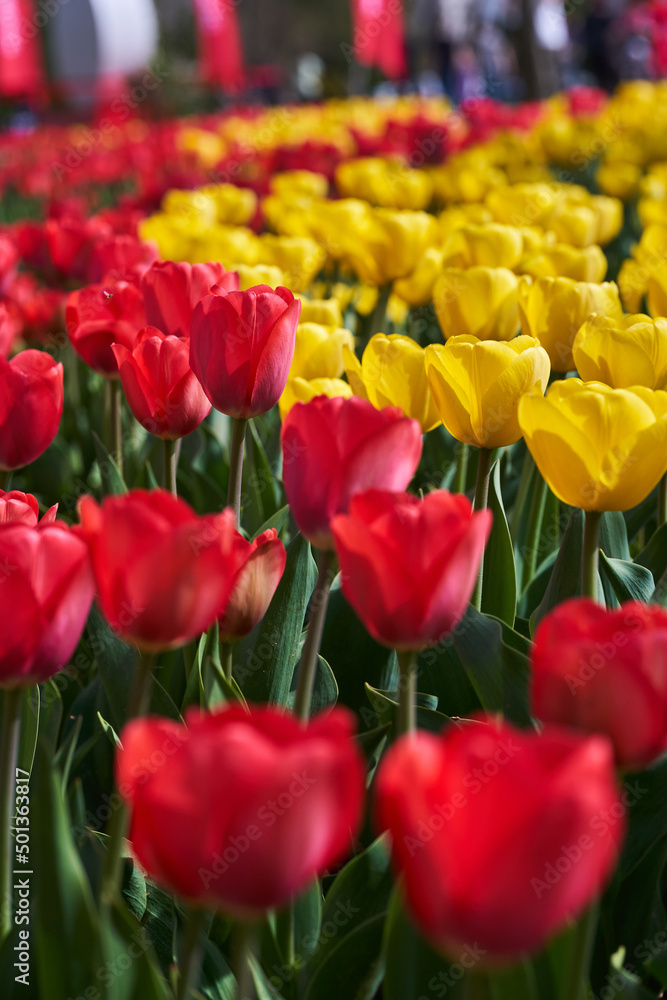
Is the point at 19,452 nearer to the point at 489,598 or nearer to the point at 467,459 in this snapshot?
the point at 489,598

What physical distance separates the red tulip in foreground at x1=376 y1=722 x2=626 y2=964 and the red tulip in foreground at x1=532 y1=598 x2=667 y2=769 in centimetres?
11

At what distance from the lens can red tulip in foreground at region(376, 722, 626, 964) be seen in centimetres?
49

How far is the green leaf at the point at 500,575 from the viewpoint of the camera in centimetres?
128

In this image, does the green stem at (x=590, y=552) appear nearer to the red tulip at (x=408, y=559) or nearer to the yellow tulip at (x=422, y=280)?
the red tulip at (x=408, y=559)

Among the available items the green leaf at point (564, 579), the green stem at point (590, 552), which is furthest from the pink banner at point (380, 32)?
the green stem at point (590, 552)

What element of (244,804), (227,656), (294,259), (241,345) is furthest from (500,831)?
(294,259)

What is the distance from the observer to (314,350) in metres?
1.53

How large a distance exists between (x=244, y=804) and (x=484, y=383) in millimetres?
715

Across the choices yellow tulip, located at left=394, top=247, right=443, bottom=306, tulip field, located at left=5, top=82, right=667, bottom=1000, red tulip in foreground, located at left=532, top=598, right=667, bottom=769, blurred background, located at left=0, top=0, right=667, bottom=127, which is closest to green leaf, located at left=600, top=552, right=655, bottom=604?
tulip field, located at left=5, top=82, right=667, bottom=1000

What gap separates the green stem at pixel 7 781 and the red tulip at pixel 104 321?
2.72ft

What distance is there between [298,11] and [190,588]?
37213 millimetres

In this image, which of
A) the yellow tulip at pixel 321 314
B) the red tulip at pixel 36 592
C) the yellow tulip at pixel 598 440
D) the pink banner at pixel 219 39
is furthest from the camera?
the pink banner at pixel 219 39

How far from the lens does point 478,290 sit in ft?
5.24

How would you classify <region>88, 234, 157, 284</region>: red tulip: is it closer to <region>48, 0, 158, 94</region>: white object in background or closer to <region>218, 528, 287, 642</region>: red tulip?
<region>218, 528, 287, 642</region>: red tulip
